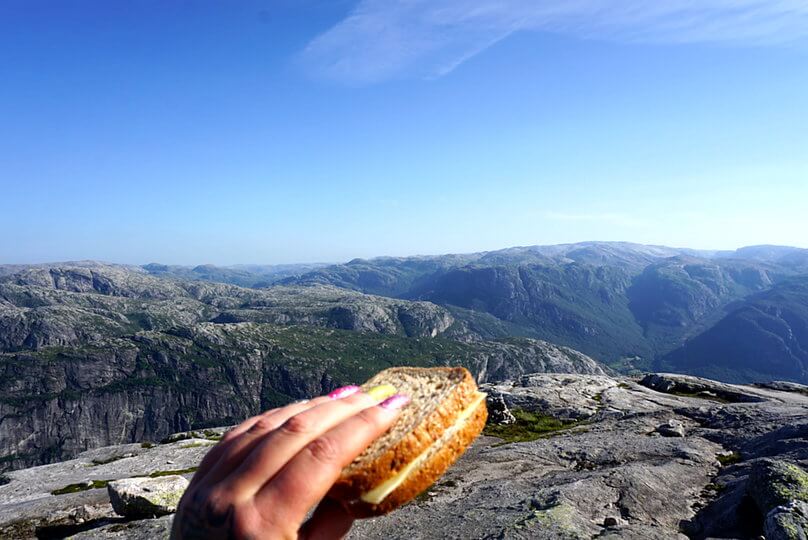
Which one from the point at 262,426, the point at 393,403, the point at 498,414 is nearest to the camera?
the point at 262,426

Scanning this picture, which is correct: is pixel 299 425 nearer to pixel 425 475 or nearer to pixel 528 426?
pixel 425 475

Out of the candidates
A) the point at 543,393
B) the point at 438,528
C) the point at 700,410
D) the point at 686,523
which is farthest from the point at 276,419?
the point at 543,393

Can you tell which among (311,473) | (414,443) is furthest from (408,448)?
(311,473)

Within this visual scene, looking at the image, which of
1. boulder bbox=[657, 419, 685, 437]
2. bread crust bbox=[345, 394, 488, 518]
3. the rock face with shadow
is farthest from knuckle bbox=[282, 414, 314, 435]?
boulder bbox=[657, 419, 685, 437]

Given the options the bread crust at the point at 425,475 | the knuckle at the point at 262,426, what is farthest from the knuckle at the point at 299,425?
the bread crust at the point at 425,475

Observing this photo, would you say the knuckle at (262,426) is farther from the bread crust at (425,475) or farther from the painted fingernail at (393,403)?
the bread crust at (425,475)

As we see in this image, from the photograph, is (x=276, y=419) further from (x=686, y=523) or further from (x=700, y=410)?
(x=700, y=410)

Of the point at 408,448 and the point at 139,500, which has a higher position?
the point at 408,448

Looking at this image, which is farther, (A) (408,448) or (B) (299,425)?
(A) (408,448)
